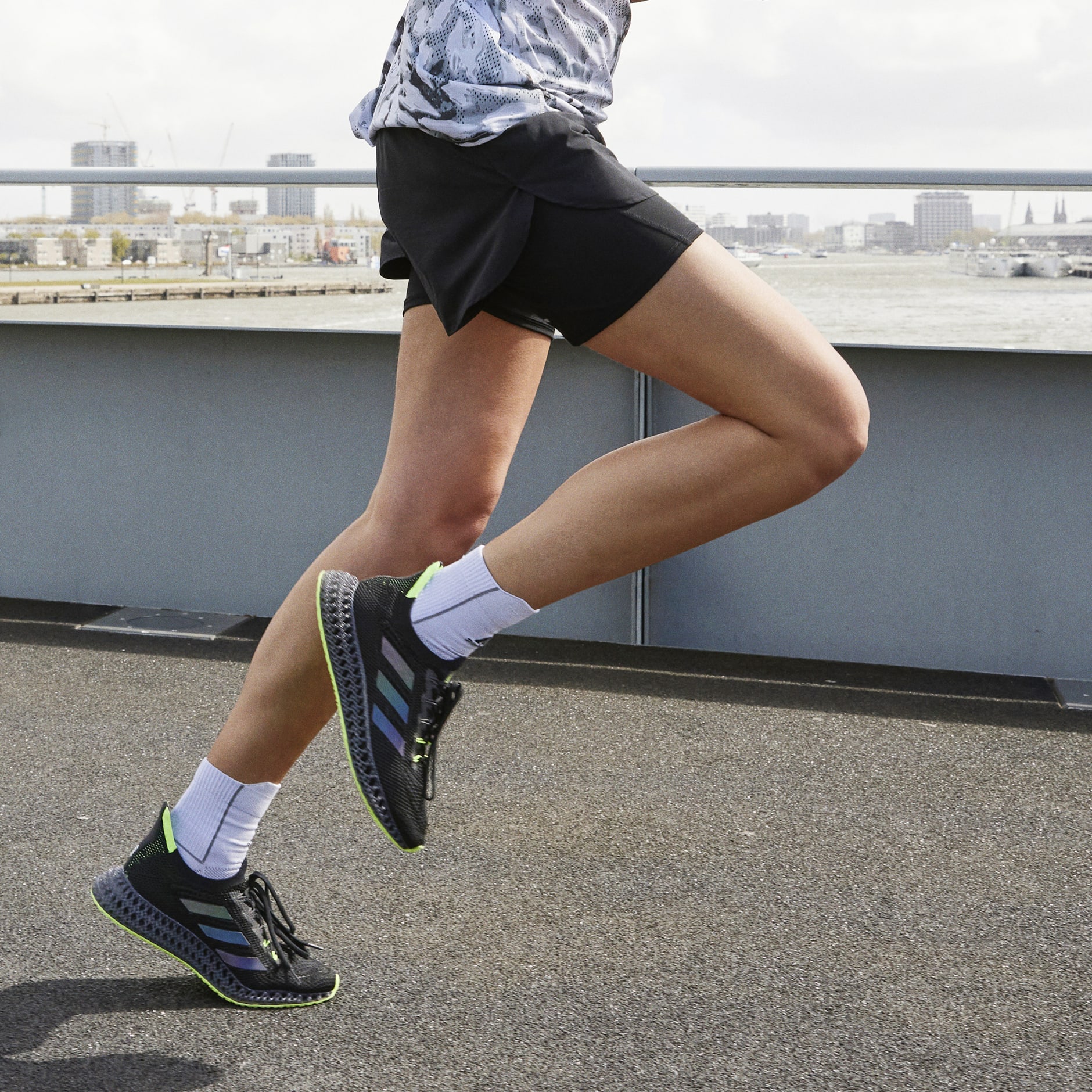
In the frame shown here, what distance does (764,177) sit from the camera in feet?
12.3

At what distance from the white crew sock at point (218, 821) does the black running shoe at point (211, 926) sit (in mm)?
18

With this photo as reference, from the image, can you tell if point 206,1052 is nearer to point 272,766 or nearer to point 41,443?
point 272,766

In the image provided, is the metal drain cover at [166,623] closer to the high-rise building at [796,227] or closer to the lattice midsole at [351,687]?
the high-rise building at [796,227]

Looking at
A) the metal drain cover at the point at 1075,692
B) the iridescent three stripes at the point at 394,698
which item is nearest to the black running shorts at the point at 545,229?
the iridescent three stripes at the point at 394,698

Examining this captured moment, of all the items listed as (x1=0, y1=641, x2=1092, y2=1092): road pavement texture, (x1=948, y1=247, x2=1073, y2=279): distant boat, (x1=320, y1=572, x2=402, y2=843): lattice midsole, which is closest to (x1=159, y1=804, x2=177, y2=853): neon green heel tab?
(x1=0, y1=641, x2=1092, y2=1092): road pavement texture

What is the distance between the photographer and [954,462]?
12.5 feet

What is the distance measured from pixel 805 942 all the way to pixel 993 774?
1074 mm

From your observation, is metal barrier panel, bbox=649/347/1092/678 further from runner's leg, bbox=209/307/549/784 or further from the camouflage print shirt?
the camouflage print shirt

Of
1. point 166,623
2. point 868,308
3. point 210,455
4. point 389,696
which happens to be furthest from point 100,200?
point 389,696

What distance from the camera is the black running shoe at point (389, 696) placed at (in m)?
1.68

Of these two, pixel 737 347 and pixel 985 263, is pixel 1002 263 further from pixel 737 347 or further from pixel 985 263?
pixel 737 347

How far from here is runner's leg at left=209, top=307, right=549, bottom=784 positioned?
1823 mm

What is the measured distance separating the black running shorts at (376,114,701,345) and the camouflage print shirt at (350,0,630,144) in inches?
1.3

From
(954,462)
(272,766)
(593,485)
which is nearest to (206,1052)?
(272,766)
